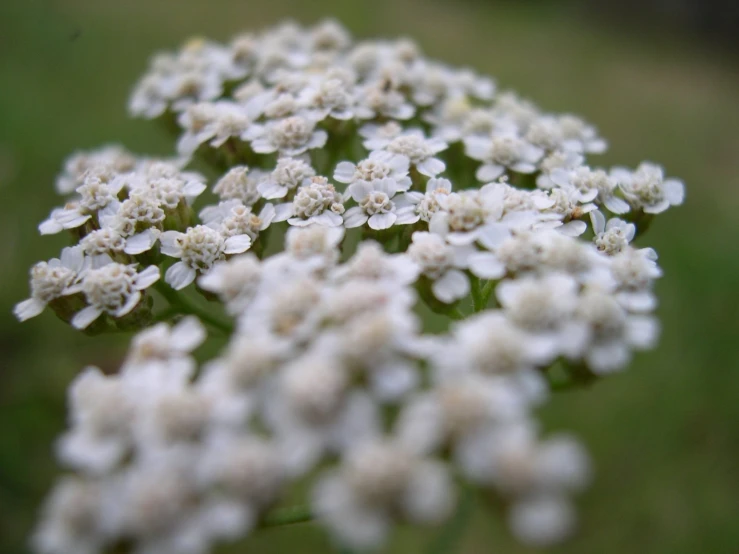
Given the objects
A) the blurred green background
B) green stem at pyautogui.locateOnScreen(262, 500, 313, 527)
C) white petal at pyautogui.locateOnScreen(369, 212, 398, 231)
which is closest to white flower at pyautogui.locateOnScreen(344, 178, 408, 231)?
white petal at pyautogui.locateOnScreen(369, 212, 398, 231)

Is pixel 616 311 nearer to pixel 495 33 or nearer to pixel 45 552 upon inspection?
pixel 45 552

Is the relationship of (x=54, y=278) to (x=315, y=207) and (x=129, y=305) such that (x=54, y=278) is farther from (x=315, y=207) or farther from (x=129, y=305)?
(x=315, y=207)

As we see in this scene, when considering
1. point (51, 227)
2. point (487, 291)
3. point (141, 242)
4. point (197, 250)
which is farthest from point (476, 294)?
point (51, 227)

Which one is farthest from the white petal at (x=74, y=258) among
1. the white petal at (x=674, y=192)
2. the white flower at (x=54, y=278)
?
the white petal at (x=674, y=192)

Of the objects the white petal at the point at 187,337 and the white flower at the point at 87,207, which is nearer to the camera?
the white petal at the point at 187,337

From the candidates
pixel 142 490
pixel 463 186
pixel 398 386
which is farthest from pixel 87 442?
pixel 463 186

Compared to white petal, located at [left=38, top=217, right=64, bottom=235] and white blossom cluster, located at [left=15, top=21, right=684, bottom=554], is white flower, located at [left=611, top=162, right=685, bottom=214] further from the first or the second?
white petal, located at [left=38, top=217, right=64, bottom=235]

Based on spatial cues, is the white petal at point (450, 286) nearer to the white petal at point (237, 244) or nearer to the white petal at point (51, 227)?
the white petal at point (237, 244)
